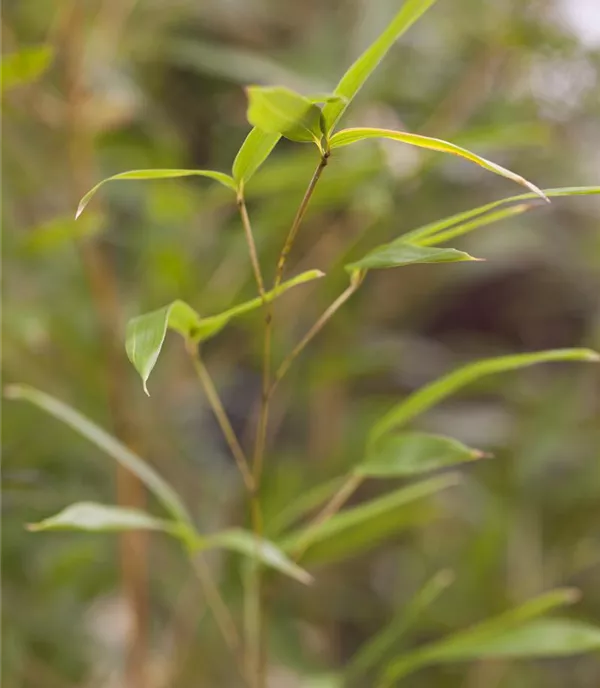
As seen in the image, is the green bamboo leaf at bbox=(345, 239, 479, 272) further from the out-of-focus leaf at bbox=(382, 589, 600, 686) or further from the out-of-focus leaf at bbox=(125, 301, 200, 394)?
the out-of-focus leaf at bbox=(382, 589, 600, 686)

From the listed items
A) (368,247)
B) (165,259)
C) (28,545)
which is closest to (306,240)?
(368,247)

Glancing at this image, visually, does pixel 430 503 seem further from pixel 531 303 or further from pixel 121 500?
pixel 531 303

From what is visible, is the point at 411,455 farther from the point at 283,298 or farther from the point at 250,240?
the point at 283,298

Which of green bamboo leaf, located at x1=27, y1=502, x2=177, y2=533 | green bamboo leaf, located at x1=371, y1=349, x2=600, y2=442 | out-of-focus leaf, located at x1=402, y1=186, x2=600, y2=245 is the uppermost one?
out-of-focus leaf, located at x1=402, y1=186, x2=600, y2=245

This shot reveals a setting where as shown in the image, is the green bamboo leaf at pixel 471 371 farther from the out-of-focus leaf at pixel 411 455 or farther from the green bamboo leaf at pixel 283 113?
the green bamboo leaf at pixel 283 113

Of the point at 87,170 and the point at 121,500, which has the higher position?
the point at 87,170

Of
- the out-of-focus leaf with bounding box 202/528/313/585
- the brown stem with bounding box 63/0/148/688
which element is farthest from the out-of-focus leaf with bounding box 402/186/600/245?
the brown stem with bounding box 63/0/148/688
